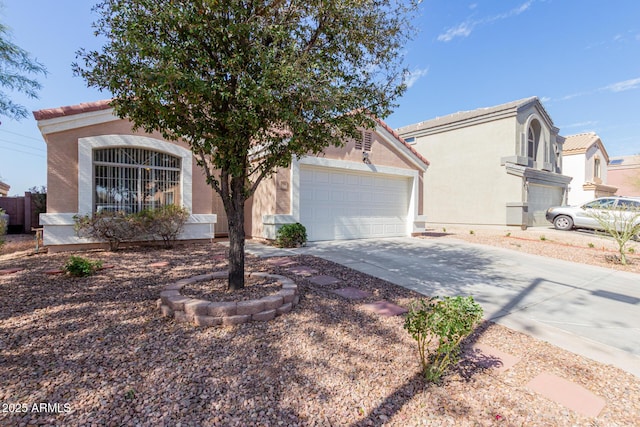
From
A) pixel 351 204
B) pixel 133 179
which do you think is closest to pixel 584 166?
pixel 351 204

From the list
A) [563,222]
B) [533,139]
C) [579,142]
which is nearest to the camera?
[563,222]

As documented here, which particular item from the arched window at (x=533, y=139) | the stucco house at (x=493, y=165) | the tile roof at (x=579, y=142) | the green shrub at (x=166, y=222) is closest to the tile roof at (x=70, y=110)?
the green shrub at (x=166, y=222)

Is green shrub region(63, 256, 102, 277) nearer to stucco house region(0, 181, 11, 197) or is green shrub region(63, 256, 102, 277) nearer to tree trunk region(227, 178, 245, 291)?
tree trunk region(227, 178, 245, 291)

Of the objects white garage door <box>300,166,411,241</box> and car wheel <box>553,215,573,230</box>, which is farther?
car wheel <box>553,215,573,230</box>

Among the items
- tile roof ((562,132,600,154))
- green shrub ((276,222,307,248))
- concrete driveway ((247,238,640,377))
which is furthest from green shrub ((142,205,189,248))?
tile roof ((562,132,600,154))

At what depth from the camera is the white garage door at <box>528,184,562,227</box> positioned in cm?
1551

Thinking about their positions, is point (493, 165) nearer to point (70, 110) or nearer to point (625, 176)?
point (70, 110)

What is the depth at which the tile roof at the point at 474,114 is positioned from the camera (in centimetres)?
1522

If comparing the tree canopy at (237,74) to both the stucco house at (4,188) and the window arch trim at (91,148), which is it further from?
the stucco house at (4,188)

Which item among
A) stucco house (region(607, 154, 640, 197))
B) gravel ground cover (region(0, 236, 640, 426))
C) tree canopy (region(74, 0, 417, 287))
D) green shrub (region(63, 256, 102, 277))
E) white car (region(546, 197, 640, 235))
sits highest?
stucco house (region(607, 154, 640, 197))

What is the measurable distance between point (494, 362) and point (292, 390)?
197 centimetres

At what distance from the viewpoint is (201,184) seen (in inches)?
341

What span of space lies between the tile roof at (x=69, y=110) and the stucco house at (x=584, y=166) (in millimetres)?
26576

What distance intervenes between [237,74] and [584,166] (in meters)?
26.9
